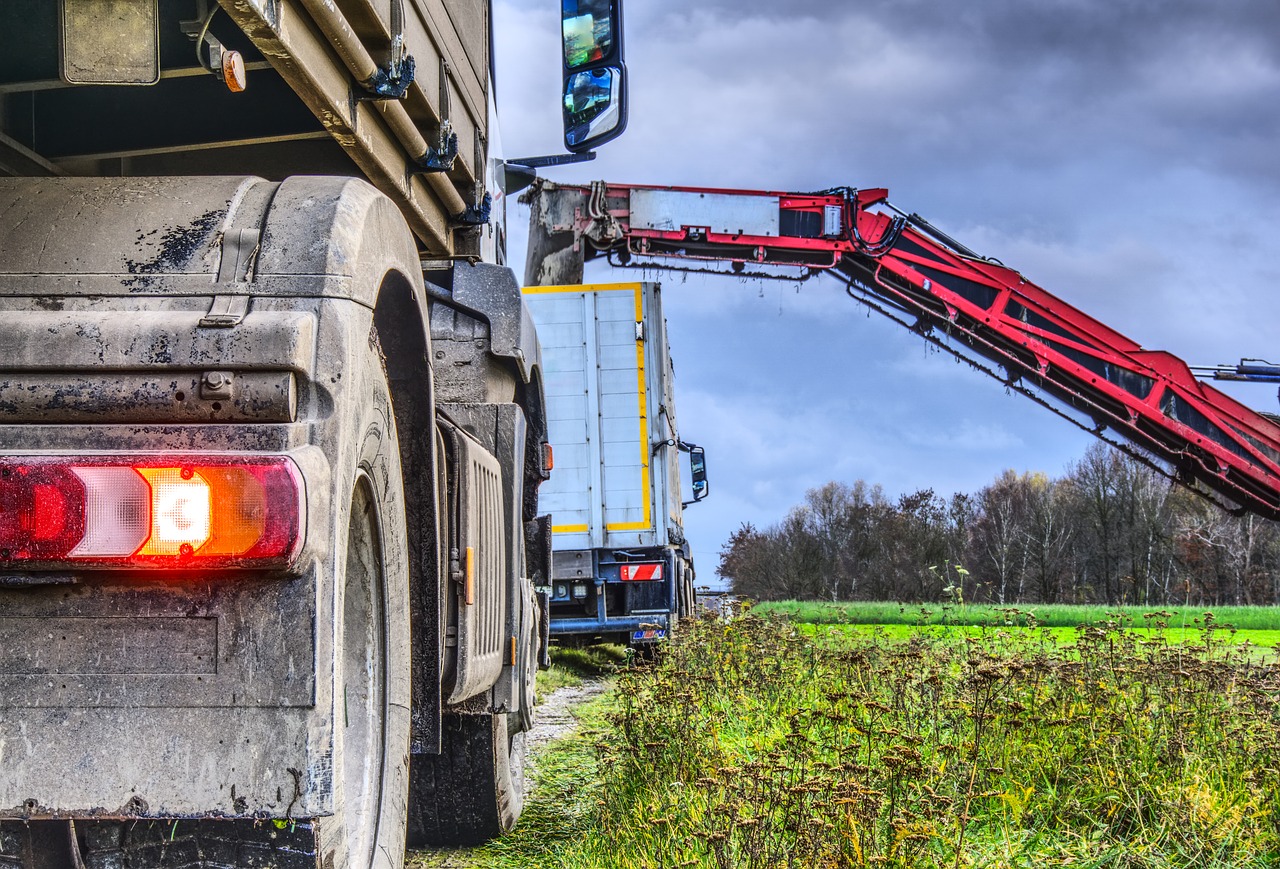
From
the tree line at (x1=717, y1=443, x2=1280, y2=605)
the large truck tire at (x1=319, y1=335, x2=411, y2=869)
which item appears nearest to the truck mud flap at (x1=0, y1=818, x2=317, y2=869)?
the large truck tire at (x1=319, y1=335, x2=411, y2=869)

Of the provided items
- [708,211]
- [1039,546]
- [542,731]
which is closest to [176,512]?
[542,731]

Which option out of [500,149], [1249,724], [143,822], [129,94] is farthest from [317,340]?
[1249,724]

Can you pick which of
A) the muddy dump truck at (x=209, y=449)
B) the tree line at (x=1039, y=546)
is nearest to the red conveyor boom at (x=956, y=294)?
the muddy dump truck at (x=209, y=449)

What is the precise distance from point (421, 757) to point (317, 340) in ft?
8.87

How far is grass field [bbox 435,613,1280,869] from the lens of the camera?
10.9 feet

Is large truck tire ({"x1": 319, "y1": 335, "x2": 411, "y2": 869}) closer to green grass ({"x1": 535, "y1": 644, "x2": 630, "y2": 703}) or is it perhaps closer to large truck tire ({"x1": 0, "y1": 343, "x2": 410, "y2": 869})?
large truck tire ({"x1": 0, "y1": 343, "x2": 410, "y2": 869})

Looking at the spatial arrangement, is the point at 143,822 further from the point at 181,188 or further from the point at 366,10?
the point at 366,10

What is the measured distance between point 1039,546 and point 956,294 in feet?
122

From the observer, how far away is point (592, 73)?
3902mm

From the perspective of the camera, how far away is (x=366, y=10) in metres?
2.40

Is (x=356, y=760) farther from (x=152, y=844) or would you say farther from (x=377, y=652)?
(x=152, y=844)

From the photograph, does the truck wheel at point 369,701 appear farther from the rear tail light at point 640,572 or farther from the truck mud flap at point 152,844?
the rear tail light at point 640,572

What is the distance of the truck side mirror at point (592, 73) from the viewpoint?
151 inches

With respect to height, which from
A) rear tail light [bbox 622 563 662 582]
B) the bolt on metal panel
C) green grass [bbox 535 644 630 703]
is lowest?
green grass [bbox 535 644 630 703]
